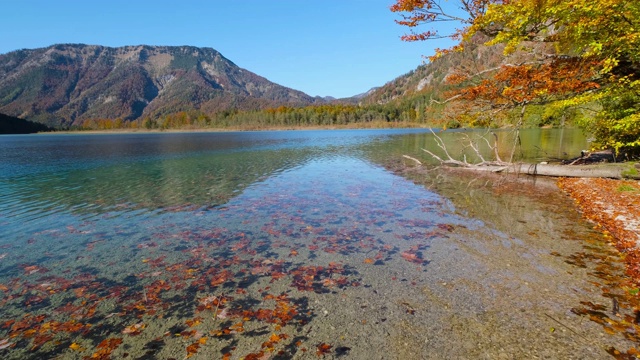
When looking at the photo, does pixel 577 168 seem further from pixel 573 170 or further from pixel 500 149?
pixel 500 149

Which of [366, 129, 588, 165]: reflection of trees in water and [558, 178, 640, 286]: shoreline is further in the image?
[366, 129, 588, 165]: reflection of trees in water

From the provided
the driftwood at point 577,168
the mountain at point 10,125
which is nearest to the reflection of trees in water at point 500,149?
the driftwood at point 577,168

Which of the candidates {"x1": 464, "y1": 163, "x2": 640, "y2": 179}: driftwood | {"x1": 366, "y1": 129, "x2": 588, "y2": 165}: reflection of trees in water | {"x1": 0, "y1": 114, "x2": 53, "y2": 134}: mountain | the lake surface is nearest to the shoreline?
the lake surface

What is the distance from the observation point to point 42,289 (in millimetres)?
7695

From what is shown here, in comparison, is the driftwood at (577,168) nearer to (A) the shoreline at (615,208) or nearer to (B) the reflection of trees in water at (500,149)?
(A) the shoreline at (615,208)

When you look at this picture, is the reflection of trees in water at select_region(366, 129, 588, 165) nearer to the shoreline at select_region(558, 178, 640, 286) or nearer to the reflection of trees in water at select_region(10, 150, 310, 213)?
the shoreline at select_region(558, 178, 640, 286)

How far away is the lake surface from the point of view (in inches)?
216

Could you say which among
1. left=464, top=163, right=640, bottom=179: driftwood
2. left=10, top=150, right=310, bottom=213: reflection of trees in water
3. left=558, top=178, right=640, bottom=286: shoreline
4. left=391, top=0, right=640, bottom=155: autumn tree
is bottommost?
left=10, top=150, right=310, bottom=213: reflection of trees in water

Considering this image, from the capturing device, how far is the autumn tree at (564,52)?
38.8 feet

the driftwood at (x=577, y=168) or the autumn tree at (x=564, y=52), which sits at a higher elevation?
the autumn tree at (x=564, y=52)

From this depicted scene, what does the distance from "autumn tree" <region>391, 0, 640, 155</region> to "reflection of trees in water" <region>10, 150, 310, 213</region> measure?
14.8 metres

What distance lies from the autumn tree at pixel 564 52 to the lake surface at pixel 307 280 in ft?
17.1

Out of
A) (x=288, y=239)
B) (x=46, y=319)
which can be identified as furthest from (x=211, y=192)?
(x=46, y=319)

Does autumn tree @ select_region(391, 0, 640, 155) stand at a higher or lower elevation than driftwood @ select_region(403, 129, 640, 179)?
higher
